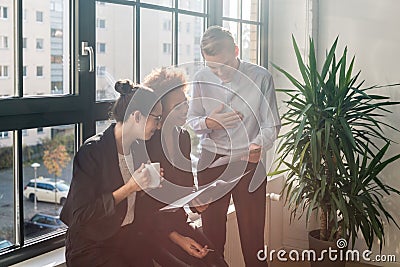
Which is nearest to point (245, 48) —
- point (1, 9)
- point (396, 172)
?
point (396, 172)

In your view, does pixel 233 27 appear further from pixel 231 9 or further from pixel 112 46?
pixel 112 46

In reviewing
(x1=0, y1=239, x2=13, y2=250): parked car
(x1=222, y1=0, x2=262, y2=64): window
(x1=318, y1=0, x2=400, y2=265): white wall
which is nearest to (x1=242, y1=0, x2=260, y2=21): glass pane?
(x1=222, y1=0, x2=262, y2=64): window

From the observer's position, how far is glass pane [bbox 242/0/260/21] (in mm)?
3910

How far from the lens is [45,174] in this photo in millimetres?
2385

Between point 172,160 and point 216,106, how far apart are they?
0.70m

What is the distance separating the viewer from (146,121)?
2.10 m


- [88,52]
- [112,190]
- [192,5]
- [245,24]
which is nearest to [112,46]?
[88,52]

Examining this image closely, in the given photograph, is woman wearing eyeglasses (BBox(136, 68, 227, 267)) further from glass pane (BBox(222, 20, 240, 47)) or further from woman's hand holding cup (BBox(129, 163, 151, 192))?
glass pane (BBox(222, 20, 240, 47))

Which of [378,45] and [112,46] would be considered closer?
[112,46]

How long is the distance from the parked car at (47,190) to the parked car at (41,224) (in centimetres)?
8

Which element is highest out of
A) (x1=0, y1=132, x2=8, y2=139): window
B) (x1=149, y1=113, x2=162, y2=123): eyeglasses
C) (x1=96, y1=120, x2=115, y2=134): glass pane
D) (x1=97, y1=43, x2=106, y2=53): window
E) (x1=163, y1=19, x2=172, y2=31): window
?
(x1=163, y1=19, x2=172, y2=31): window

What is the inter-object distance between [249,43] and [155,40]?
1208mm

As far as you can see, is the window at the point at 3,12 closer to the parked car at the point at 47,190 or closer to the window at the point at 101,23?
the window at the point at 101,23

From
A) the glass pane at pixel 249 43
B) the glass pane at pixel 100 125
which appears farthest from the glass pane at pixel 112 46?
the glass pane at pixel 249 43
